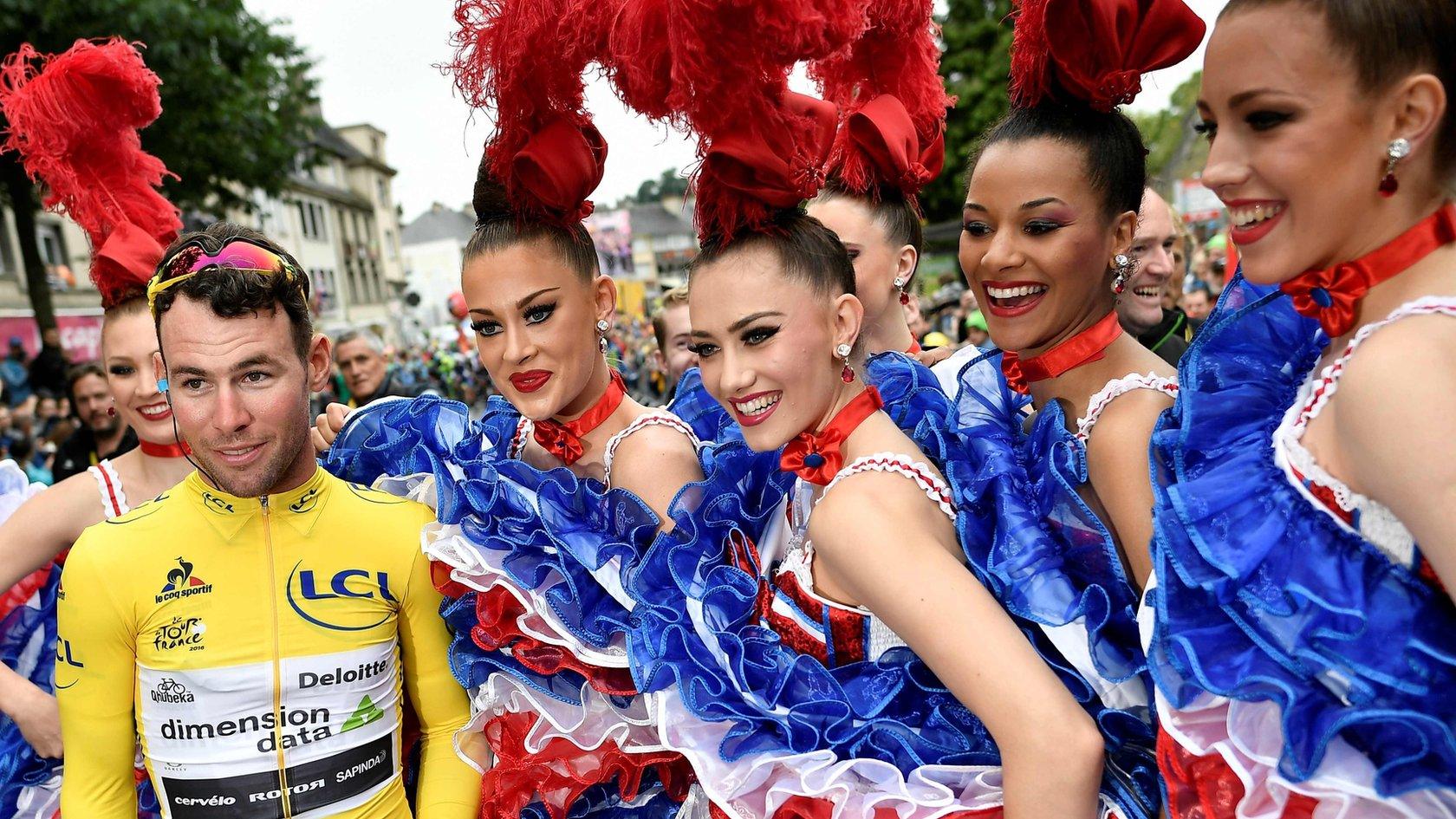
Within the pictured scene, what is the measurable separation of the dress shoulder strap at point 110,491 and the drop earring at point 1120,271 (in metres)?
2.88

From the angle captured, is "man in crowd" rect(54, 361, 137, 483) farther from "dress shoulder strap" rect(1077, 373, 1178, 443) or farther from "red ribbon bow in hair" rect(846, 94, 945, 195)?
"dress shoulder strap" rect(1077, 373, 1178, 443)

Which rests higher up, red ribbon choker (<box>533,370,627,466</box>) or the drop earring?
the drop earring

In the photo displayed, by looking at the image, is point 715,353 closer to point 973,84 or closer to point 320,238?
point 973,84

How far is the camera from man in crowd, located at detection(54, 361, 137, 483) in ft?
20.9

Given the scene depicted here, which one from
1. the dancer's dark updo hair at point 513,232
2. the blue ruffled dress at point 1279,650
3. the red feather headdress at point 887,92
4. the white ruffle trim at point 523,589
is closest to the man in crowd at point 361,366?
the dancer's dark updo hair at point 513,232

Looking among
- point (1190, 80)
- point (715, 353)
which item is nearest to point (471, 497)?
point (715, 353)

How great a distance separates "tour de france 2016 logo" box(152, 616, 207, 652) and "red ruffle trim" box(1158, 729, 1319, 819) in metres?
2.12

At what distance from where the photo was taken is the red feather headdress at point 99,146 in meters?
2.76

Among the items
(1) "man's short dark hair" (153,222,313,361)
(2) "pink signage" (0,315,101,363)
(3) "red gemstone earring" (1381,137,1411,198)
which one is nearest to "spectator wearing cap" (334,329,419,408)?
(1) "man's short dark hair" (153,222,313,361)

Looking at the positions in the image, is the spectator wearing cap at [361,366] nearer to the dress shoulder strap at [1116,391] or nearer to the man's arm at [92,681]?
the man's arm at [92,681]

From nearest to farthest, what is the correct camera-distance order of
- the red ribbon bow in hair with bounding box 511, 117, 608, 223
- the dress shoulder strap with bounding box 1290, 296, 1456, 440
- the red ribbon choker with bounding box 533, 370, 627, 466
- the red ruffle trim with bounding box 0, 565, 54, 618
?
the dress shoulder strap with bounding box 1290, 296, 1456, 440, the red ribbon bow in hair with bounding box 511, 117, 608, 223, the red ribbon choker with bounding box 533, 370, 627, 466, the red ruffle trim with bounding box 0, 565, 54, 618

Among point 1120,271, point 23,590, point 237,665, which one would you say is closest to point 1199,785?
point 1120,271

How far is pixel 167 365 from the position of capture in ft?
7.15

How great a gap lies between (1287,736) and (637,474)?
1561mm
